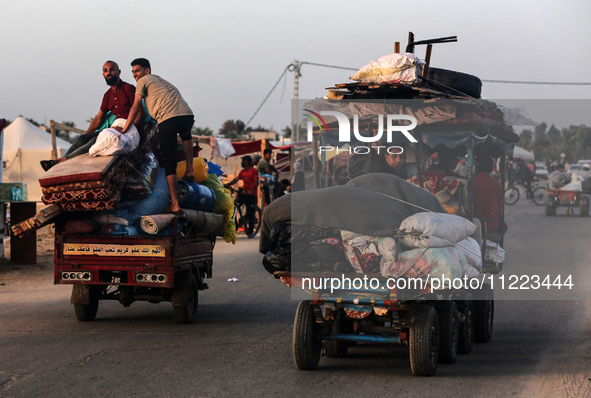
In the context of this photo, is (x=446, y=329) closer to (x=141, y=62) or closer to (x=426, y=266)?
(x=426, y=266)

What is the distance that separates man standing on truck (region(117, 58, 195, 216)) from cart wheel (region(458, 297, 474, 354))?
11.1ft

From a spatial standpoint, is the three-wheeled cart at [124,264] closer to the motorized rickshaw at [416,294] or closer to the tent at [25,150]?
the motorized rickshaw at [416,294]

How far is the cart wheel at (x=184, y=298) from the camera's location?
866 centimetres

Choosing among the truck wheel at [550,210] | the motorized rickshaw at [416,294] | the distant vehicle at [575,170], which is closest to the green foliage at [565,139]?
the motorized rickshaw at [416,294]

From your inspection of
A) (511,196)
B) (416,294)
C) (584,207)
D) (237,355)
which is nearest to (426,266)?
(416,294)

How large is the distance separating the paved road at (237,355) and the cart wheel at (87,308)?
17 centimetres

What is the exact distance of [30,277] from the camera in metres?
12.7

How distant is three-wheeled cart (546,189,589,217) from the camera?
24769 millimetres

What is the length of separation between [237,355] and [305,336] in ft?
3.56

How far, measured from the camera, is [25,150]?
31875 millimetres

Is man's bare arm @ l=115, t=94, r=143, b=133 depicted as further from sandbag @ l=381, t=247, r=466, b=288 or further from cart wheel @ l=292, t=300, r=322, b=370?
sandbag @ l=381, t=247, r=466, b=288

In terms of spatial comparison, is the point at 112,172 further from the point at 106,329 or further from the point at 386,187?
the point at 386,187

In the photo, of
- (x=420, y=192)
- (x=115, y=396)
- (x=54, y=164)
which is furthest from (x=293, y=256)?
(x=54, y=164)

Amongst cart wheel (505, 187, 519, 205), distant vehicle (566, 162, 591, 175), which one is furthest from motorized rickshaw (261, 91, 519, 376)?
cart wheel (505, 187, 519, 205)
